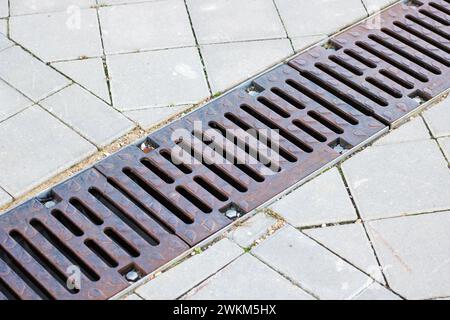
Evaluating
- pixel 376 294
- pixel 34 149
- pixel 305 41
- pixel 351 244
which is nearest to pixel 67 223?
pixel 34 149

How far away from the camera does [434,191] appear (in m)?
3.27

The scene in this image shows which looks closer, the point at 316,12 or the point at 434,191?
the point at 434,191

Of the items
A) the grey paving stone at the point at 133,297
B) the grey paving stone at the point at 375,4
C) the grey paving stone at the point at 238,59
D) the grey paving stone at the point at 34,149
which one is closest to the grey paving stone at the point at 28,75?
the grey paving stone at the point at 34,149

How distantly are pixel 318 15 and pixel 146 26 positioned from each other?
3.08 feet

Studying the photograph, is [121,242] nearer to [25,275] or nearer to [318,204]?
[25,275]

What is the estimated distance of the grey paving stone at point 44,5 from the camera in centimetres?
432

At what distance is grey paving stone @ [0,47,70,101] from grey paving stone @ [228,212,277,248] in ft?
4.17

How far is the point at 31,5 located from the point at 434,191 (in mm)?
2462

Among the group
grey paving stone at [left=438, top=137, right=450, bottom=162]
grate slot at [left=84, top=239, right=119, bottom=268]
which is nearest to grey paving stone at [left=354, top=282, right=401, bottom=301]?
grey paving stone at [left=438, top=137, right=450, bottom=162]

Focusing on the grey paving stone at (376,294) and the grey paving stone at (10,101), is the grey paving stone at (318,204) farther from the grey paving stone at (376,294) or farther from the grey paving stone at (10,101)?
the grey paving stone at (10,101)

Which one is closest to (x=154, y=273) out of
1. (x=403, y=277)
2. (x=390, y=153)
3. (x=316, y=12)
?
(x=403, y=277)
